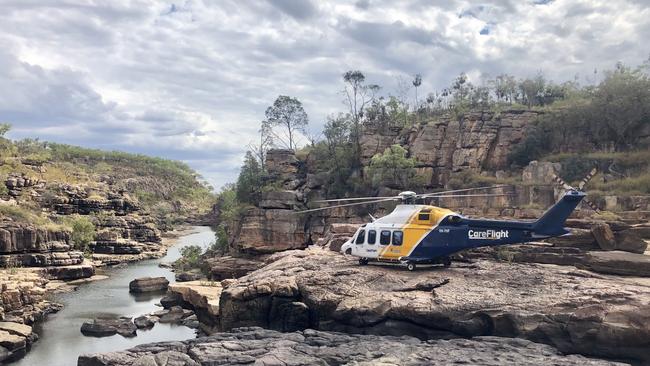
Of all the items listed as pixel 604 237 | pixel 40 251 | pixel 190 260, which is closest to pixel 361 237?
pixel 604 237

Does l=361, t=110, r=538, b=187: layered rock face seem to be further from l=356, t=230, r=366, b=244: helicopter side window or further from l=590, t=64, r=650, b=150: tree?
l=356, t=230, r=366, b=244: helicopter side window

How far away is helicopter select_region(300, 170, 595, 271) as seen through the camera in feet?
55.5

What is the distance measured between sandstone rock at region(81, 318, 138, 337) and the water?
1.13ft

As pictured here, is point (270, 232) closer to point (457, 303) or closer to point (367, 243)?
point (367, 243)

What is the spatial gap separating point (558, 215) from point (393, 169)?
25.2 meters

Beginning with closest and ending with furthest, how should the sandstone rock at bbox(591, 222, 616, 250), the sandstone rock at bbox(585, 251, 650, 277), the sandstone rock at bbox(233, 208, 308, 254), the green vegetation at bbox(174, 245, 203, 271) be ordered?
the sandstone rock at bbox(585, 251, 650, 277) → the sandstone rock at bbox(591, 222, 616, 250) → the sandstone rock at bbox(233, 208, 308, 254) → the green vegetation at bbox(174, 245, 203, 271)

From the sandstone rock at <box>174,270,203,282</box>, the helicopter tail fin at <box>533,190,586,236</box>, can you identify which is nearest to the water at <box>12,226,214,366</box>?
the sandstone rock at <box>174,270,203,282</box>

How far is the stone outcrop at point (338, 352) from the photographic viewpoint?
1298 cm

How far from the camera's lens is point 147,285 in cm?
Answer: 3841

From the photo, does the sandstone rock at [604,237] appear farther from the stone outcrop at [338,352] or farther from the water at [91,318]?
the water at [91,318]

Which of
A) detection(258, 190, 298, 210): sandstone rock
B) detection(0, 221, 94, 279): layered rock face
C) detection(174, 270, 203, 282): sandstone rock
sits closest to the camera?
detection(0, 221, 94, 279): layered rock face

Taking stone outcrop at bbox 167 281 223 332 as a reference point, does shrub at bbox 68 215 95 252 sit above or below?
above

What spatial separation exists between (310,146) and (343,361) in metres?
41.3

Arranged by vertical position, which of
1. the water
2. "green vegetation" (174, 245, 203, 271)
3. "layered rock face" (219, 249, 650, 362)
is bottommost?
the water
